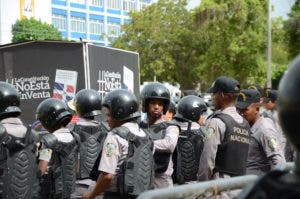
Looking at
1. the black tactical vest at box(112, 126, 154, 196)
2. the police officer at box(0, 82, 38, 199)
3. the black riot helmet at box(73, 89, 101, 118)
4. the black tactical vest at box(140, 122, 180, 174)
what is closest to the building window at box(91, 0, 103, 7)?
the black riot helmet at box(73, 89, 101, 118)

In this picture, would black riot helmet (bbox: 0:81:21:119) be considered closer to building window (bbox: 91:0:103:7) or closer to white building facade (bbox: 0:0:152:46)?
white building facade (bbox: 0:0:152:46)

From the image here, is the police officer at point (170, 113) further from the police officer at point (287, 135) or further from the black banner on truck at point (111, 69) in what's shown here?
the police officer at point (287, 135)

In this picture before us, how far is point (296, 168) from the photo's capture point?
1.70 m

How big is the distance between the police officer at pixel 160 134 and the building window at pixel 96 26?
2473 inches

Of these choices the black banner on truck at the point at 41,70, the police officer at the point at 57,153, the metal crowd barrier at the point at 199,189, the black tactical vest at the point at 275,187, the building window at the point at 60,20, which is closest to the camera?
the black tactical vest at the point at 275,187

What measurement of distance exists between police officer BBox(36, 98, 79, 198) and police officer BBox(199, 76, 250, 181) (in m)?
1.16

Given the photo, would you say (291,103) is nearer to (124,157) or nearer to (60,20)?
(124,157)

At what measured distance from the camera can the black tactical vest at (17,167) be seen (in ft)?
16.3

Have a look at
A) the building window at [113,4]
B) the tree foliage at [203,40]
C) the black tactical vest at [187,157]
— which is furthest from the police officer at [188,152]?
the building window at [113,4]

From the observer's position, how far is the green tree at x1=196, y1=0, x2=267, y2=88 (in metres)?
29.9

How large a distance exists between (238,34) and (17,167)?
26.4 metres

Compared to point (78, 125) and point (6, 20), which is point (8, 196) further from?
point (6, 20)

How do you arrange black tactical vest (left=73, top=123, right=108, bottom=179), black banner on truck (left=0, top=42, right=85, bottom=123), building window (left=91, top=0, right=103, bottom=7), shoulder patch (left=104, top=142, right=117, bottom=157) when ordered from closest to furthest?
shoulder patch (left=104, top=142, right=117, bottom=157), black tactical vest (left=73, top=123, right=108, bottom=179), black banner on truck (left=0, top=42, right=85, bottom=123), building window (left=91, top=0, right=103, bottom=7)

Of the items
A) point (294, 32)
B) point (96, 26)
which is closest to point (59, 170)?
point (294, 32)
